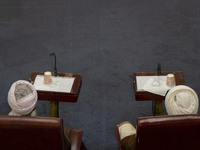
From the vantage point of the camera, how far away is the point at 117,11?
19.1 feet

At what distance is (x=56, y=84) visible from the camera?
11.7 ft

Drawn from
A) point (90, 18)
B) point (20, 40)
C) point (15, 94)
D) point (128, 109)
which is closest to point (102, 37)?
point (90, 18)

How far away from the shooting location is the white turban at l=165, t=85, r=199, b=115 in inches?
118

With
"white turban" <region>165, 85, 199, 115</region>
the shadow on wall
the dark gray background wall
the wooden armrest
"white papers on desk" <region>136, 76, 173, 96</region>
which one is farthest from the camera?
the shadow on wall

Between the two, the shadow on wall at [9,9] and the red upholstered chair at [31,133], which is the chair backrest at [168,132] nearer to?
the red upholstered chair at [31,133]

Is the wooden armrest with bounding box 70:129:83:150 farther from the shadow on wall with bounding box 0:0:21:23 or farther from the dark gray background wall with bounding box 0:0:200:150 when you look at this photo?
the shadow on wall with bounding box 0:0:21:23

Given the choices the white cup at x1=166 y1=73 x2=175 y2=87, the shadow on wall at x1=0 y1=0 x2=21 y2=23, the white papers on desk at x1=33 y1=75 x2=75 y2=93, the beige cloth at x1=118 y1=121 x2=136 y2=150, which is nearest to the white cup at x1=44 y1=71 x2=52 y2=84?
the white papers on desk at x1=33 y1=75 x2=75 y2=93

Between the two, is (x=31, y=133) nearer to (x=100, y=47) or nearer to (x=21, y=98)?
(x=21, y=98)

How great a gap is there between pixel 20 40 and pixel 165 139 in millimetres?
3065

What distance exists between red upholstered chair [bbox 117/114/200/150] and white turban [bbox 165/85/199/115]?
0.20 m

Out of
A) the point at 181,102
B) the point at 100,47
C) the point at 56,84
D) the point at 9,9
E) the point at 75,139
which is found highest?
the point at 9,9

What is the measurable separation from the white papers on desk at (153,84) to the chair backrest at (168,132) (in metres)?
0.70

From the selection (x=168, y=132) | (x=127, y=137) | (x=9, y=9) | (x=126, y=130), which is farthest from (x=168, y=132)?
(x=9, y=9)

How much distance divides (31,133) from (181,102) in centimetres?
113
